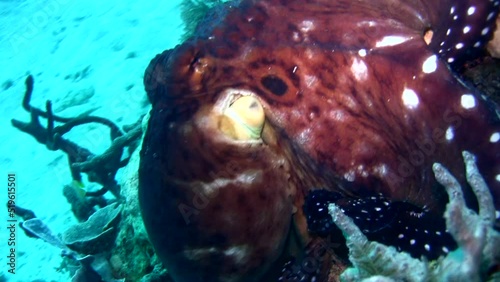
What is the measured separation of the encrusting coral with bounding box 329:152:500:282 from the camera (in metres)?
1.70

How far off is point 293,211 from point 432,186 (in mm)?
862

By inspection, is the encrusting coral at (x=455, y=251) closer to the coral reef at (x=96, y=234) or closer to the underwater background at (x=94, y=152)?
the underwater background at (x=94, y=152)

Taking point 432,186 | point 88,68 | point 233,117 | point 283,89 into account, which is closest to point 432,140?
point 432,186

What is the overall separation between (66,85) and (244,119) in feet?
46.3

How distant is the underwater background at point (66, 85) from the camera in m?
10.4

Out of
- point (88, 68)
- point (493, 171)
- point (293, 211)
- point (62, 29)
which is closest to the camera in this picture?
point (493, 171)

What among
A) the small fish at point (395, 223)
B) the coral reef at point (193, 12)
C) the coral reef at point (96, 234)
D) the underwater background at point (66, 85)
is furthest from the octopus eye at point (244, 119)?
the coral reef at point (193, 12)

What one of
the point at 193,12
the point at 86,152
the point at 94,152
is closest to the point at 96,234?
the point at 86,152

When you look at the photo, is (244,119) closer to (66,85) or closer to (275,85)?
(275,85)

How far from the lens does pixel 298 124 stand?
227 centimetres

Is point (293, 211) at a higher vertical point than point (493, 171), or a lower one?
lower

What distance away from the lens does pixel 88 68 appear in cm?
1431

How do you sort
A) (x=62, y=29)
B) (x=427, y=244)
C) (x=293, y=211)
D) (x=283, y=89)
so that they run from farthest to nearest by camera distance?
1. (x=62, y=29)
2. (x=293, y=211)
3. (x=283, y=89)
4. (x=427, y=244)

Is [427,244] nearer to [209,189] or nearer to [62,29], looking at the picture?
[209,189]
